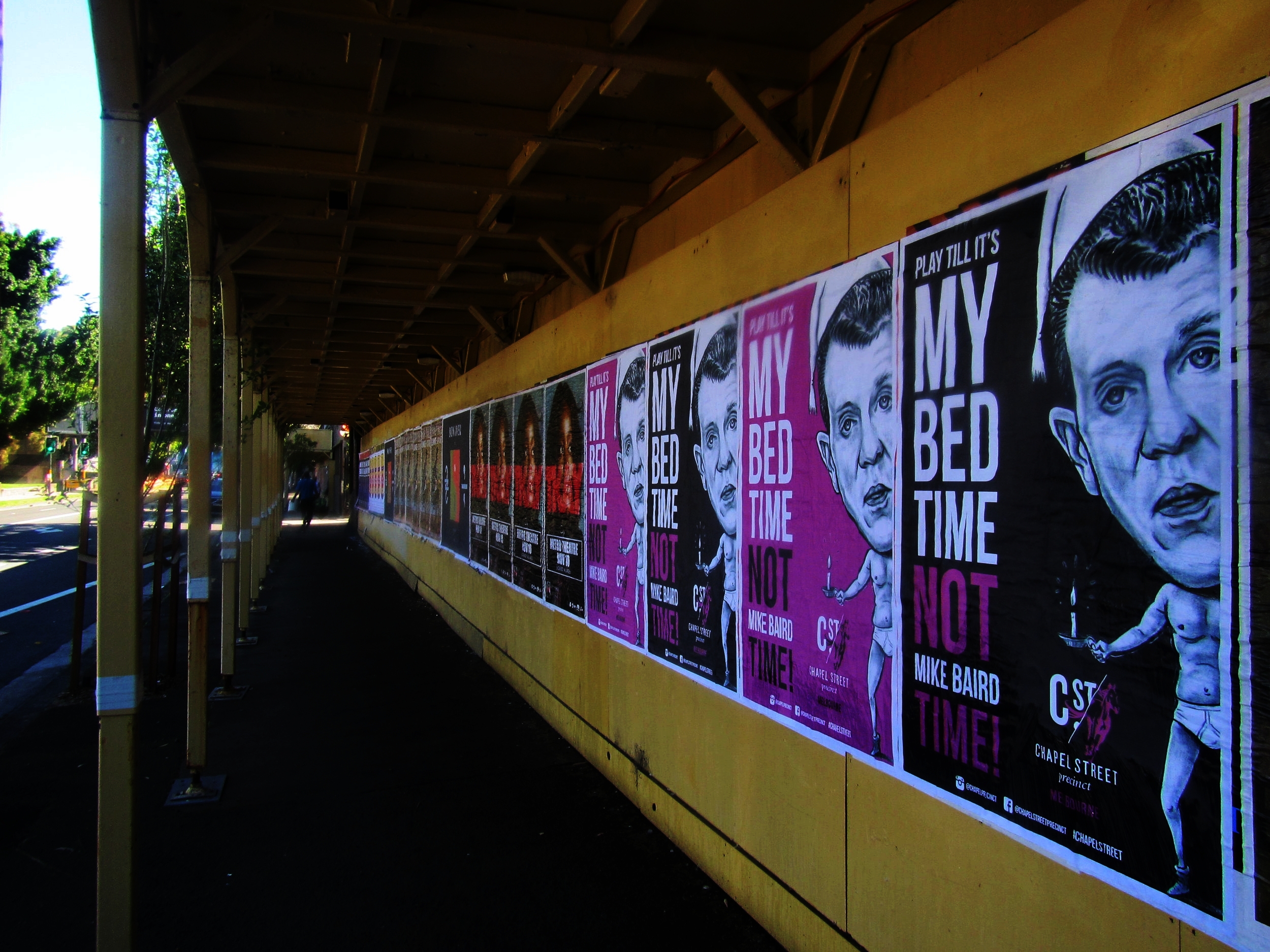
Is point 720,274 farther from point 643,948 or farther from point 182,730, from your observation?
point 182,730

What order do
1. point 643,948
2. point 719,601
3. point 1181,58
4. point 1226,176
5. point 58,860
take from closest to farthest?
point 1226,176 → point 1181,58 → point 643,948 → point 719,601 → point 58,860

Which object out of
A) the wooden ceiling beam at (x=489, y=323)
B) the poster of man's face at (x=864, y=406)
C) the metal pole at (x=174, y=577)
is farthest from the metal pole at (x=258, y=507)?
the poster of man's face at (x=864, y=406)

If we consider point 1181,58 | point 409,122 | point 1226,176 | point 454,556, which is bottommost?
point 454,556

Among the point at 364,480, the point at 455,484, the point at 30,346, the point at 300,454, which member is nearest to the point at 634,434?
the point at 455,484

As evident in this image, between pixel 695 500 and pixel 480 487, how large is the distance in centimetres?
541

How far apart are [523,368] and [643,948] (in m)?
5.26

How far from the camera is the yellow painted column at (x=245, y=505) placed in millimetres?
10203

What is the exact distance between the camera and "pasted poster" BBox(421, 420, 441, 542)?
12172 mm

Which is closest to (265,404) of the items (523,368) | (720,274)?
(523,368)

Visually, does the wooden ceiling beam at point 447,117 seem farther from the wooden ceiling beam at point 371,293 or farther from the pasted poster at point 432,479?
the pasted poster at point 432,479

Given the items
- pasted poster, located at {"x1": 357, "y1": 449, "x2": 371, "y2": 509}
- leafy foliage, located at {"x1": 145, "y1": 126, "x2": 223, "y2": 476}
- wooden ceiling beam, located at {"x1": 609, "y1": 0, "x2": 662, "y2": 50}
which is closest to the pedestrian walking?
pasted poster, located at {"x1": 357, "y1": 449, "x2": 371, "y2": 509}

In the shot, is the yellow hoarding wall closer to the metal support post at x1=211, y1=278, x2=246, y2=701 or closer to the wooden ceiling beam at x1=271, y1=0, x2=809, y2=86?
the wooden ceiling beam at x1=271, y1=0, x2=809, y2=86

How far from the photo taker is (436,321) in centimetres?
979

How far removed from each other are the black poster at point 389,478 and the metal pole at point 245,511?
7.19 metres
